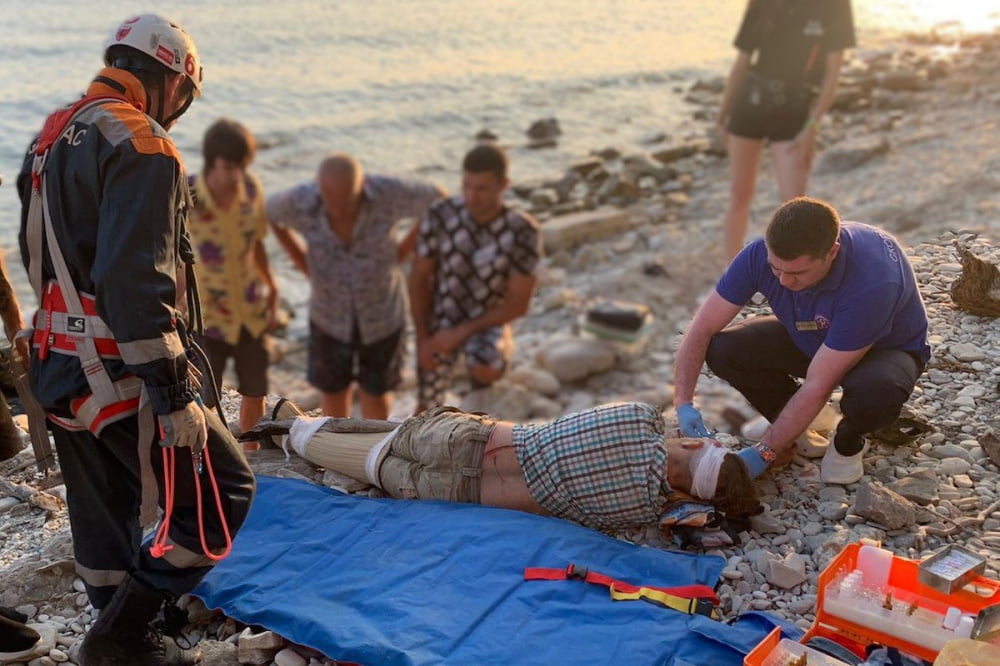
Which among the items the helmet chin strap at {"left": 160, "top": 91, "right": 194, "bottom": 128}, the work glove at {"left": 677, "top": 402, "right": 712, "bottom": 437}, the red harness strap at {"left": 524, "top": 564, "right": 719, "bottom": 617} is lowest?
the red harness strap at {"left": 524, "top": 564, "right": 719, "bottom": 617}

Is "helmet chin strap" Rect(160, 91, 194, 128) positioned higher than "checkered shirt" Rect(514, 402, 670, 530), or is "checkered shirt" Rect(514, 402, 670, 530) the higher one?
"helmet chin strap" Rect(160, 91, 194, 128)

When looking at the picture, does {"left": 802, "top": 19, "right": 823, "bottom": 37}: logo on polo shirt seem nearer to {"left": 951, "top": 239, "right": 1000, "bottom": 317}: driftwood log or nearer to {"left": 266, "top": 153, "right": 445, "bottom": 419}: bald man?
{"left": 951, "top": 239, "right": 1000, "bottom": 317}: driftwood log

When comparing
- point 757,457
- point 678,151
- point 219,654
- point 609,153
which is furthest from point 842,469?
point 609,153

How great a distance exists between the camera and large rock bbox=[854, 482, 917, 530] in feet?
12.8

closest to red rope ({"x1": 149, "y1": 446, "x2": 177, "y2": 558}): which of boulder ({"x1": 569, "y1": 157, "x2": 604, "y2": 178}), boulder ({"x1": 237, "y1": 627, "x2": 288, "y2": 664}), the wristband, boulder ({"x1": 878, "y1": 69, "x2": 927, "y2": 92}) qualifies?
boulder ({"x1": 237, "y1": 627, "x2": 288, "y2": 664})

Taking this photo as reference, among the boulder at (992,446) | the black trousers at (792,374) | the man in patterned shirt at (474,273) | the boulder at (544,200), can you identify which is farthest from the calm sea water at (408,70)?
the boulder at (992,446)

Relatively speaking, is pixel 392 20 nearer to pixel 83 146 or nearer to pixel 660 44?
pixel 660 44

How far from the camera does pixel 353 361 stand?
606cm

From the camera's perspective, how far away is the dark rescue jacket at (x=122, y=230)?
2.80 m

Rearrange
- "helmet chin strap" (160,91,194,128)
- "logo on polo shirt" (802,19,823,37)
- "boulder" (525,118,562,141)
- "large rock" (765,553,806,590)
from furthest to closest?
"boulder" (525,118,562,141) < "logo on polo shirt" (802,19,823,37) < "large rock" (765,553,806,590) < "helmet chin strap" (160,91,194,128)

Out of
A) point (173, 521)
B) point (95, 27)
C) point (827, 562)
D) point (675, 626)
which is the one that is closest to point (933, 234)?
point (827, 562)

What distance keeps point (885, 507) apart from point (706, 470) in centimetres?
71

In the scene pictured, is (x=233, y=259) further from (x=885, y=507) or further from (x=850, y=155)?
(x=850, y=155)

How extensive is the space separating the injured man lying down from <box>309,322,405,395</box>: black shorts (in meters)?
1.56
